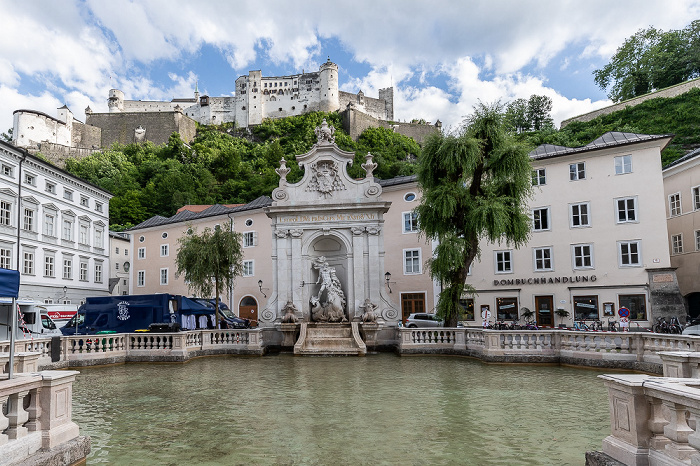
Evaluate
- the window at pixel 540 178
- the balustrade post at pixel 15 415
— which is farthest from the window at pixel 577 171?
the balustrade post at pixel 15 415

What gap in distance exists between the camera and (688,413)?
4.43m

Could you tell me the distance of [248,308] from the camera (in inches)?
1507

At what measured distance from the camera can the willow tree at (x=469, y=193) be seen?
1800 centimetres

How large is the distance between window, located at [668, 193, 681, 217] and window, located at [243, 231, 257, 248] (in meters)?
29.5

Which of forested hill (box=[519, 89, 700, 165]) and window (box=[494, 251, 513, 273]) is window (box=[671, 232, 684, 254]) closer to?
window (box=[494, 251, 513, 273])

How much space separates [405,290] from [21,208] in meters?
26.1

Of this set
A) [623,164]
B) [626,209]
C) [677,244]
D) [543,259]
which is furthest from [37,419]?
[677,244]

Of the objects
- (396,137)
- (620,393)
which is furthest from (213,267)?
(396,137)

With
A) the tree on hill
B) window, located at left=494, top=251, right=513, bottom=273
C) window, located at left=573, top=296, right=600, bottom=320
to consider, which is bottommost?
window, located at left=573, top=296, right=600, bottom=320

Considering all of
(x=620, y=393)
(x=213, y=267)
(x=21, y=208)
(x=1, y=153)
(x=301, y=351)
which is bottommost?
(x=301, y=351)

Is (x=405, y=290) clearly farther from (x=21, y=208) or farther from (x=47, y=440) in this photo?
(x=47, y=440)

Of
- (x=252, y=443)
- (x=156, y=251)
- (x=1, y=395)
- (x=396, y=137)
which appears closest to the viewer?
(x=1, y=395)

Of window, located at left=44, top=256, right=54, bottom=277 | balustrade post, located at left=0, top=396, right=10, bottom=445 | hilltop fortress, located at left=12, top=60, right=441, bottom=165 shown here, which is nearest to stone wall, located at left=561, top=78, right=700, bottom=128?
hilltop fortress, located at left=12, top=60, right=441, bottom=165

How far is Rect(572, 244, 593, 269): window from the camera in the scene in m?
29.3
